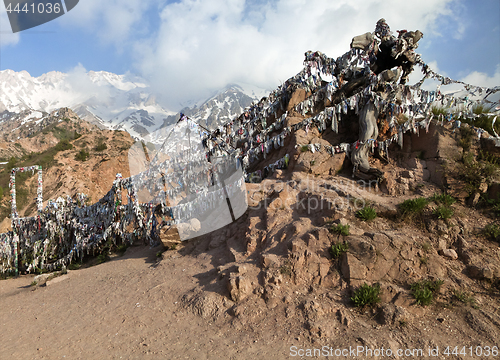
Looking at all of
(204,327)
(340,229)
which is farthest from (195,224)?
(340,229)

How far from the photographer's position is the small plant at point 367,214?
6.64 meters

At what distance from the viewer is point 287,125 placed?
1128 centimetres

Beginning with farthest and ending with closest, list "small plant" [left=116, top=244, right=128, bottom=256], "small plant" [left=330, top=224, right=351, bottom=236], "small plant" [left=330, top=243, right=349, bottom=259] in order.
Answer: "small plant" [left=116, top=244, right=128, bottom=256] < "small plant" [left=330, top=224, right=351, bottom=236] < "small plant" [left=330, top=243, right=349, bottom=259]

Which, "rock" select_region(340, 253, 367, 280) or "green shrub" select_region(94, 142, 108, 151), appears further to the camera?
"green shrub" select_region(94, 142, 108, 151)

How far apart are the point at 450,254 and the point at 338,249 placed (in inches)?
96.6

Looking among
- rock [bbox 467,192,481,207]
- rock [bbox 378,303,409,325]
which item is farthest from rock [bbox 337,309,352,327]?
rock [bbox 467,192,481,207]

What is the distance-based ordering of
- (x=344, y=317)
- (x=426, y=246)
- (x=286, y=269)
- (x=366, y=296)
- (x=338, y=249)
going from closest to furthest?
(x=344, y=317) < (x=366, y=296) < (x=426, y=246) < (x=338, y=249) < (x=286, y=269)

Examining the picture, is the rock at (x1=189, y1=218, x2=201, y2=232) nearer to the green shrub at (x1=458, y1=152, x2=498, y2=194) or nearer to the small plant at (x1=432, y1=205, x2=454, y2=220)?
the small plant at (x1=432, y1=205, x2=454, y2=220)

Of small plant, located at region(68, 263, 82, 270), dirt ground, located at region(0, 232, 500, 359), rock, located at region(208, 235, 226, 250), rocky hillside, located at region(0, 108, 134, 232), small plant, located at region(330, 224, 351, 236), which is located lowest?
dirt ground, located at region(0, 232, 500, 359)

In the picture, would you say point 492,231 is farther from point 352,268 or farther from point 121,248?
point 121,248

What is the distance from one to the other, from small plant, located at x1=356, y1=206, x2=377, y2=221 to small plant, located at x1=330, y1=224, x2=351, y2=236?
0.66 m

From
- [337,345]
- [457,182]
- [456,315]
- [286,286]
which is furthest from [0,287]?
[457,182]

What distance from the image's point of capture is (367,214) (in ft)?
21.9

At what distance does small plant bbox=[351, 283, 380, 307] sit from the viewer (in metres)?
4.98
